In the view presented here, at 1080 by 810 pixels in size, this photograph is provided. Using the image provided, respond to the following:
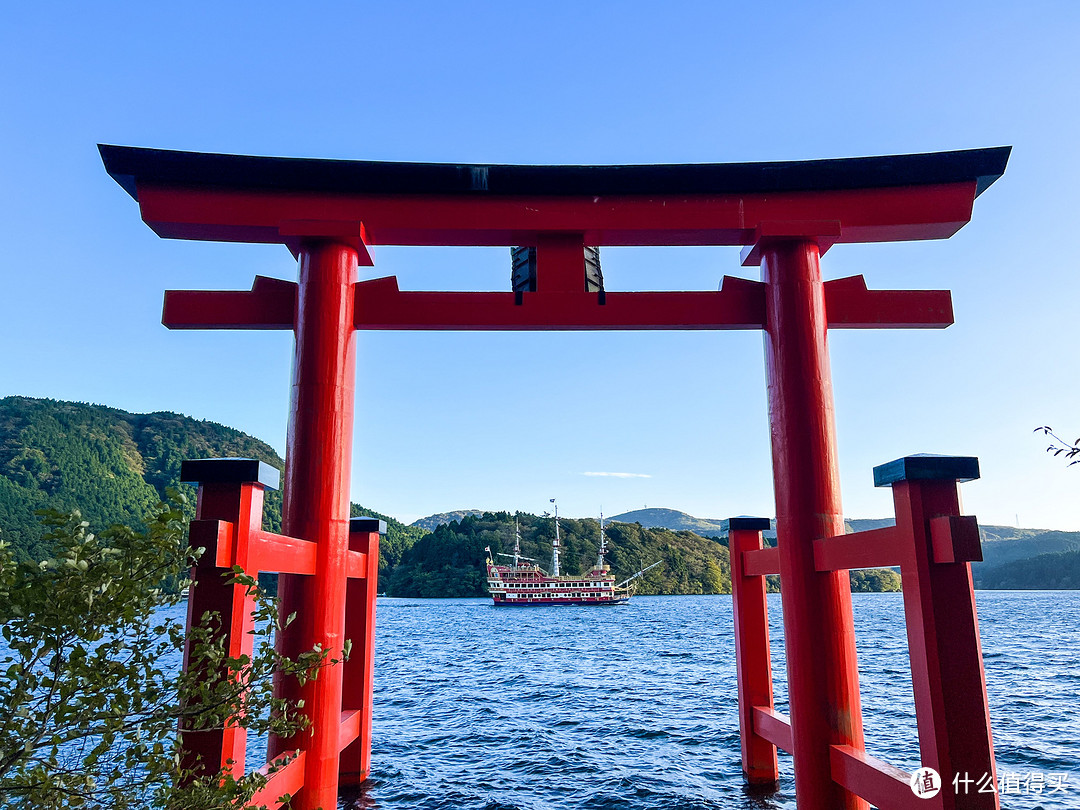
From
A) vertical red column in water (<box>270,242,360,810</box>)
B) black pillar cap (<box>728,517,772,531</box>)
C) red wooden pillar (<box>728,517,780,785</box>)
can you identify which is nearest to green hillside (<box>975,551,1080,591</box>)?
red wooden pillar (<box>728,517,780,785</box>)

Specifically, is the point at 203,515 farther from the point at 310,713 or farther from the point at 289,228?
the point at 289,228

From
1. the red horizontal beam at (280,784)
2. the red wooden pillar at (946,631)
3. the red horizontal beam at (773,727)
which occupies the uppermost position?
the red wooden pillar at (946,631)

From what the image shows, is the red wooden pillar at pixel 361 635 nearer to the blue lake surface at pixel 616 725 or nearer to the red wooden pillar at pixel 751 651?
the blue lake surface at pixel 616 725

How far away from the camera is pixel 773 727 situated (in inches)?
217

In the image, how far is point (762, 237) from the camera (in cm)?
500

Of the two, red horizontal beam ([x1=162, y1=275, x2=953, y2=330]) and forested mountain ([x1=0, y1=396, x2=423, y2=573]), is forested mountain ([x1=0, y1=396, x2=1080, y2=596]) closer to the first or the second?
forested mountain ([x1=0, y1=396, x2=423, y2=573])

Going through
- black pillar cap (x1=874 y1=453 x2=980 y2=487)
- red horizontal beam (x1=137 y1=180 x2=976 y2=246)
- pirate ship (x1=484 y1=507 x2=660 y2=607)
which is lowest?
pirate ship (x1=484 y1=507 x2=660 y2=607)

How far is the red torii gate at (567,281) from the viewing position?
14.7ft

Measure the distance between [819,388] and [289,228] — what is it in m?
3.94

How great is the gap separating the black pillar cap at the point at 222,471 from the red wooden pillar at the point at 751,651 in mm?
4220

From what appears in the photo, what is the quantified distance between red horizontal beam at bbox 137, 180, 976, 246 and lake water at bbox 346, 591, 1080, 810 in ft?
16.9

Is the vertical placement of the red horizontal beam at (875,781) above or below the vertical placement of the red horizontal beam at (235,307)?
below

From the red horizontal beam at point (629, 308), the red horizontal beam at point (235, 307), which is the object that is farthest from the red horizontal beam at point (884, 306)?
the red horizontal beam at point (235, 307)

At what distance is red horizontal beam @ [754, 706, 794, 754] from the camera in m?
5.27
